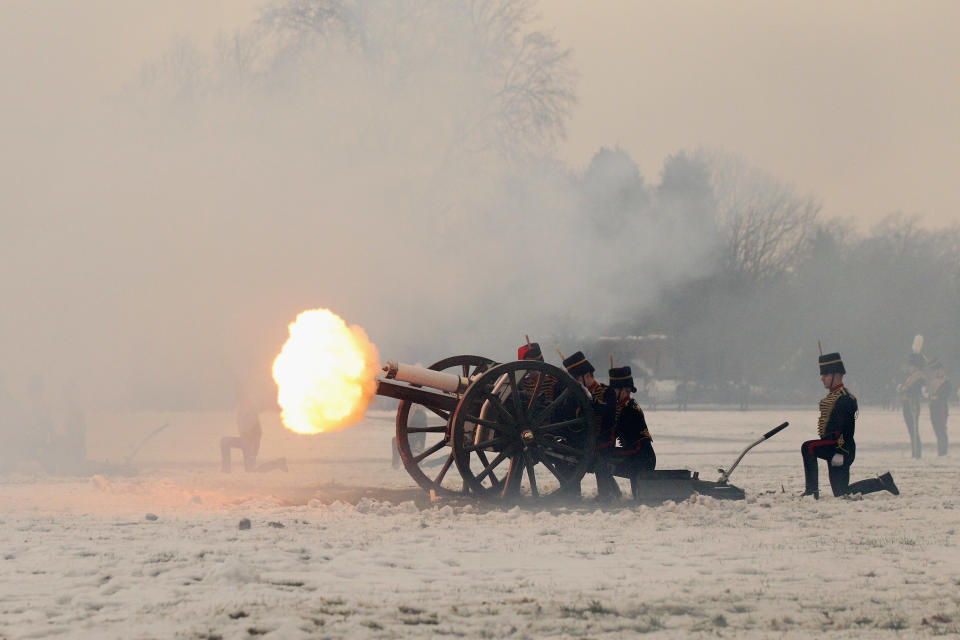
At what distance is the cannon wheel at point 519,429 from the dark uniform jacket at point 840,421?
2.53 metres

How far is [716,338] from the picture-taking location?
48875 millimetres

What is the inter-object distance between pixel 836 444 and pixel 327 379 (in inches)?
→ 207

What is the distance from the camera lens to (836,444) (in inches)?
489

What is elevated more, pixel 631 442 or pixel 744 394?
pixel 744 394

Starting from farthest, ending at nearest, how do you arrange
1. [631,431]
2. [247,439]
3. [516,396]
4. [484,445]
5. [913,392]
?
[913,392] → [247,439] → [631,431] → [516,396] → [484,445]

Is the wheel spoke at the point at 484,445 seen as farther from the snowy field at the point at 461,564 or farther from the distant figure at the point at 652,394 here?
the distant figure at the point at 652,394

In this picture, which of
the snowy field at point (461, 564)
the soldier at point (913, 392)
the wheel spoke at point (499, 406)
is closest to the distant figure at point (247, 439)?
the snowy field at point (461, 564)

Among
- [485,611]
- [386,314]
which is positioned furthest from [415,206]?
[485,611]

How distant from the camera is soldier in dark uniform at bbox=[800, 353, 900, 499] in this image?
12.4 meters

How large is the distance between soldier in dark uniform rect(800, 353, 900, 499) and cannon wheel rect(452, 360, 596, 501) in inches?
94.2

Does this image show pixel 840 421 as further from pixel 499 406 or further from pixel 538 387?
pixel 499 406

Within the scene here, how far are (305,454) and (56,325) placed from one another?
41.4 feet

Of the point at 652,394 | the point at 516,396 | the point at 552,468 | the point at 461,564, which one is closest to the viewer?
the point at 461,564

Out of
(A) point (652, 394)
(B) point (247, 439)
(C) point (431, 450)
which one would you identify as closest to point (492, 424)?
(C) point (431, 450)
